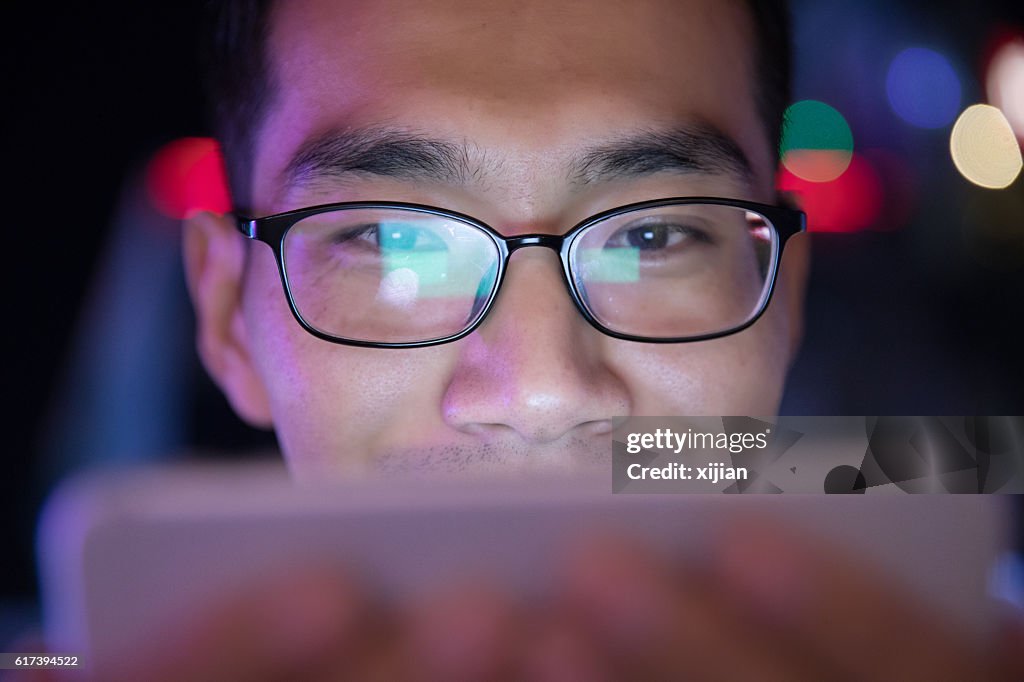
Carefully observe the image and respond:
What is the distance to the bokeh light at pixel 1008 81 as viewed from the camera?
0.55m

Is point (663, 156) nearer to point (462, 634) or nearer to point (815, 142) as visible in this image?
point (815, 142)

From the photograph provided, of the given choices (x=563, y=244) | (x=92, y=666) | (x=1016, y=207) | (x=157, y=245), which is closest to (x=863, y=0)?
(x=1016, y=207)

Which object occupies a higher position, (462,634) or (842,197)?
(842,197)

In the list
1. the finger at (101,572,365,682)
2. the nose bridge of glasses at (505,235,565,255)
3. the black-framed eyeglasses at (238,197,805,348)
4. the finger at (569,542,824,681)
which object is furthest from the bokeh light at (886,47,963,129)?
the finger at (101,572,365,682)

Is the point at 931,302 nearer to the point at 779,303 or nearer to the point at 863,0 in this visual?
the point at 779,303

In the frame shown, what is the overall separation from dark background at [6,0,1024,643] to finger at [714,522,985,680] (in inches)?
4.9

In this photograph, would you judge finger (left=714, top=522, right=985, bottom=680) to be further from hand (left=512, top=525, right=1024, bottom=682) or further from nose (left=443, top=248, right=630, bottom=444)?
nose (left=443, top=248, right=630, bottom=444)

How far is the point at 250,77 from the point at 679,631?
1.89ft

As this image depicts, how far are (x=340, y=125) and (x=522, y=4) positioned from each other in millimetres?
172

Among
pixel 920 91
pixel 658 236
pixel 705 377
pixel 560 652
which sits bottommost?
pixel 560 652

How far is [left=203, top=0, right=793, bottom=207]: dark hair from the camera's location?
1.96 feet

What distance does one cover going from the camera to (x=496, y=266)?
0.53 meters

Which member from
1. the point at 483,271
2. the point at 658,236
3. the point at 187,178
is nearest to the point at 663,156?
the point at 658,236

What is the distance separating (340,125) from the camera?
1.79 feet
